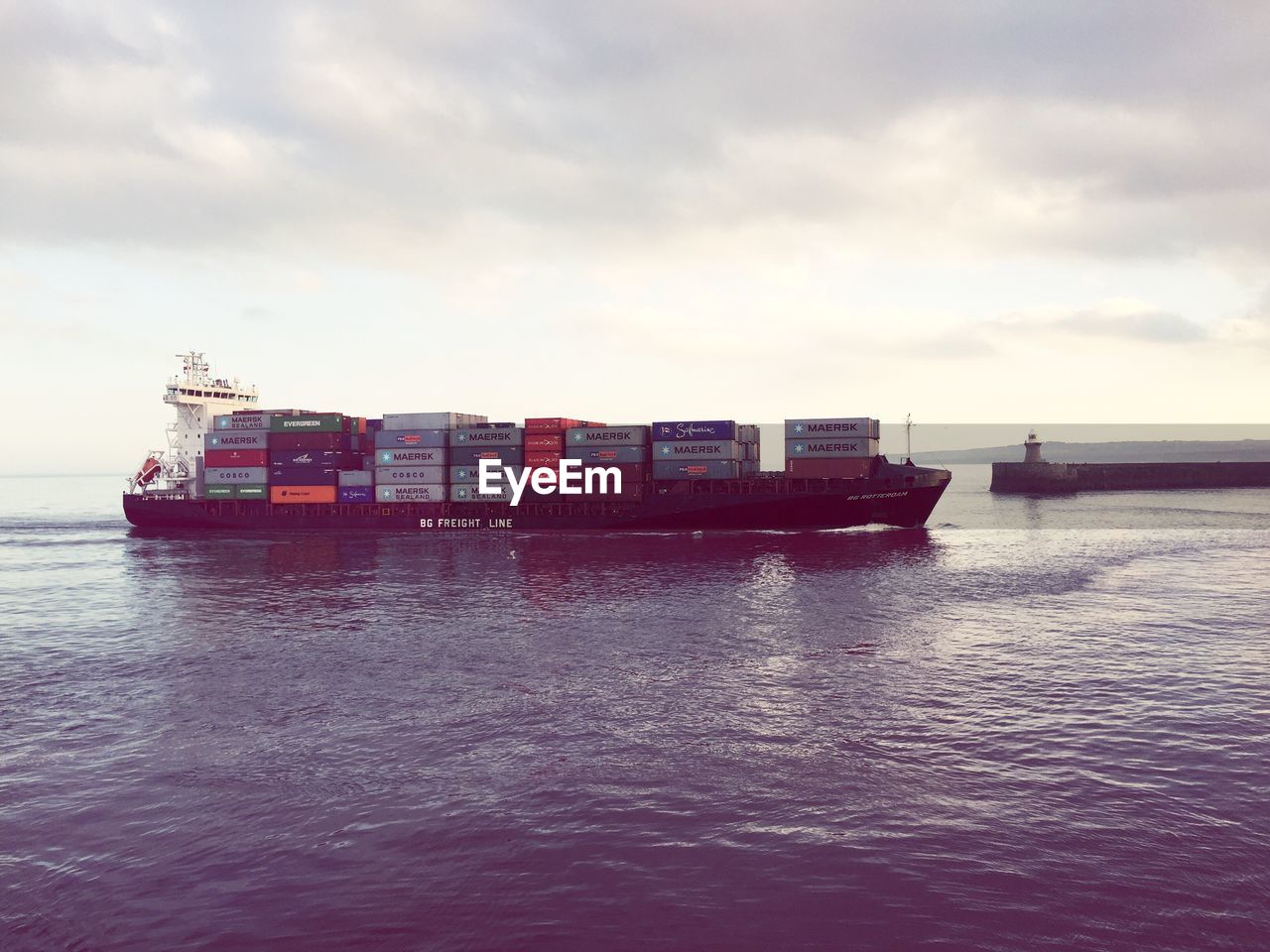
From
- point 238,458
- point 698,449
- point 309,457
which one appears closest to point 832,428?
point 698,449

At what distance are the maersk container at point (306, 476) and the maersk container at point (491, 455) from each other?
49.3 feet

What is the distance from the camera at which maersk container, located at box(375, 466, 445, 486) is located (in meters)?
79.2

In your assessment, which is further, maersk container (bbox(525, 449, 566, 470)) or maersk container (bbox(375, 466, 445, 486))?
maersk container (bbox(375, 466, 445, 486))

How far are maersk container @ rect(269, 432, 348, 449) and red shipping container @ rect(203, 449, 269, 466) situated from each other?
2238mm

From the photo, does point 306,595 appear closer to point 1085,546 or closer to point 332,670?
point 332,670

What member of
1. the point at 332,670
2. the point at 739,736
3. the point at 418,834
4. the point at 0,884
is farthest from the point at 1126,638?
the point at 0,884

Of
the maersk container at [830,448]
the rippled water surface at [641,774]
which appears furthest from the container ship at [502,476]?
the rippled water surface at [641,774]

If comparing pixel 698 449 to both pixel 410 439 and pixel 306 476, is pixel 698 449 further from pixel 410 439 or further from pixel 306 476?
pixel 306 476

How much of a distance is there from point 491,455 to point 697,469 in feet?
72.6

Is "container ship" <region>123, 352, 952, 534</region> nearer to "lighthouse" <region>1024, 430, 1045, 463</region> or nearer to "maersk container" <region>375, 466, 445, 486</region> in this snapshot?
"maersk container" <region>375, 466, 445, 486</region>

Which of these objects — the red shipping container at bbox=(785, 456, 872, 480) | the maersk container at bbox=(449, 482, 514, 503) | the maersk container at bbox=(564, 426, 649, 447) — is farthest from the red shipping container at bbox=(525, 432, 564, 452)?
the red shipping container at bbox=(785, 456, 872, 480)

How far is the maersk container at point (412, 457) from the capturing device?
79125 mm

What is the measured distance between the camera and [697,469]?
71812mm

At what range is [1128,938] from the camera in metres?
11.3
